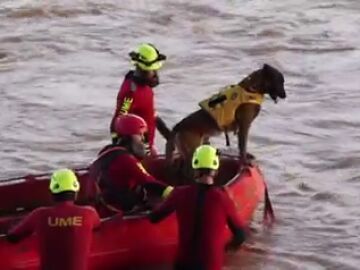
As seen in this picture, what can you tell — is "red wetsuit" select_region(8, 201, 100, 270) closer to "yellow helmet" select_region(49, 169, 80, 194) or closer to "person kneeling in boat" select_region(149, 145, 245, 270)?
"yellow helmet" select_region(49, 169, 80, 194)

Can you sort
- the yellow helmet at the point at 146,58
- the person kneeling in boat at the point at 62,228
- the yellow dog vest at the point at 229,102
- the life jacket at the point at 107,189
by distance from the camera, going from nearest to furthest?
the person kneeling in boat at the point at 62,228 → the life jacket at the point at 107,189 → the yellow helmet at the point at 146,58 → the yellow dog vest at the point at 229,102

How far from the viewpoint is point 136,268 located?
11172 mm

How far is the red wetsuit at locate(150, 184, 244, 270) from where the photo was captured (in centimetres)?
958

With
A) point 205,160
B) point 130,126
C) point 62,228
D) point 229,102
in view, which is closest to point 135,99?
point 229,102

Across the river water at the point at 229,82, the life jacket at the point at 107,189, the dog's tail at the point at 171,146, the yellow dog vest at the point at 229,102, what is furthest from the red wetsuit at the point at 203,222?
the dog's tail at the point at 171,146

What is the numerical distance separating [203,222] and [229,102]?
2.86 meters

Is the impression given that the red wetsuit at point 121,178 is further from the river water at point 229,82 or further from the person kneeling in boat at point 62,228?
the river water at point 229,82

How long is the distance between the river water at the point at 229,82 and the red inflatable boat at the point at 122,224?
0.78 metres

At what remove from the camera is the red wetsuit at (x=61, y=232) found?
948cm

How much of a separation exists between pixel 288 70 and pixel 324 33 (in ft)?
10.6

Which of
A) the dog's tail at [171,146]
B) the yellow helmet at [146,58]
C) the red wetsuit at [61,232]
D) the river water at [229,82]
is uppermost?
the yellow helmet at [146,58]

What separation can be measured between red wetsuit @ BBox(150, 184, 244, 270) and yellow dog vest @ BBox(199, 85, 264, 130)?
8.53 ft

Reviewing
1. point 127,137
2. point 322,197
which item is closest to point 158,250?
point 127,137

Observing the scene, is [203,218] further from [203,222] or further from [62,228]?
[62,228]
